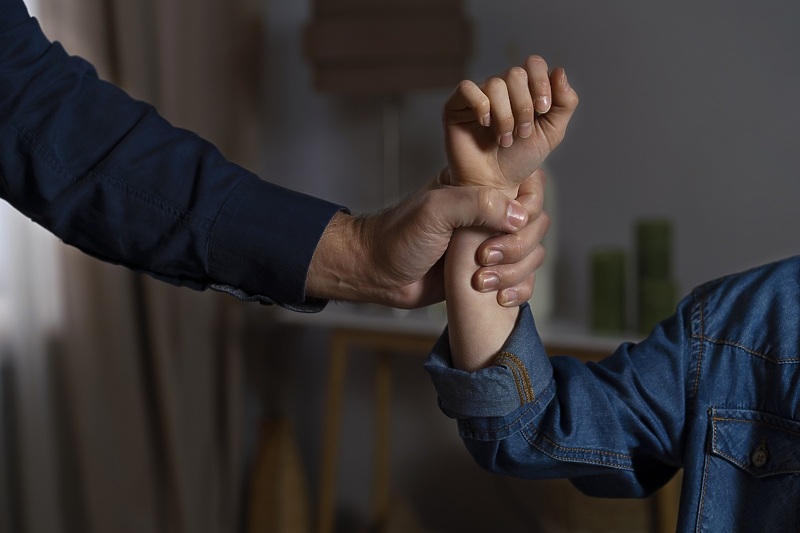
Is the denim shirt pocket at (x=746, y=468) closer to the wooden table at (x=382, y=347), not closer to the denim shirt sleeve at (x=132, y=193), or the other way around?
the denim shirt sleeve at (x=132, y=193)

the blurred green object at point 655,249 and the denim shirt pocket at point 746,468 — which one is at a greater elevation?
the blurred green object at point 655,249

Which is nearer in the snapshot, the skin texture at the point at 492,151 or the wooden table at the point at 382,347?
the skin texture at the point at 492,151

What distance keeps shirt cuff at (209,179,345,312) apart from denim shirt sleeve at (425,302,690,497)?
0.18 metres

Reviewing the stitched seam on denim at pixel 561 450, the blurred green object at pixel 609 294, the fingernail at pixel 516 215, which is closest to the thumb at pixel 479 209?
the fingernail at pixel 516 215

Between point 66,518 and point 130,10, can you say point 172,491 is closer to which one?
point 66,518

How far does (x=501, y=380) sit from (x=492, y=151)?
228 mm

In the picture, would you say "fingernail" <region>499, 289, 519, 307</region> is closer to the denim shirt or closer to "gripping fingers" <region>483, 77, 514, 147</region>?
the denim shirt

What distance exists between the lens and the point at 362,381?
288 centimetres

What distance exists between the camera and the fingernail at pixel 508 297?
0.98 meters

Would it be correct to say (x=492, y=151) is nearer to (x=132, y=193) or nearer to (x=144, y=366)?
(x=132, y=193)

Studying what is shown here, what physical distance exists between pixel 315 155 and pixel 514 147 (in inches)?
78.1

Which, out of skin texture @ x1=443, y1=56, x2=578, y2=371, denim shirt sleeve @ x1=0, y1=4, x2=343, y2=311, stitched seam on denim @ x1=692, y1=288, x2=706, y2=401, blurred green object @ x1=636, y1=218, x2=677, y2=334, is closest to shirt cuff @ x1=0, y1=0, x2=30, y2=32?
denim shirt sleeve @ x1=0, y1=4, x2=343, y2=311

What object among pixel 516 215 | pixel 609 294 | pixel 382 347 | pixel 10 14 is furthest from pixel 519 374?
pixel 382 347

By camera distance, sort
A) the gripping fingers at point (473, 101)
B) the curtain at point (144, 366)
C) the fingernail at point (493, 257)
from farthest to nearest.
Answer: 1. the curtain at point (144, 366)
2. the fingernail at point (493, 257)
3. the gripping fingers at point (473, 101)
